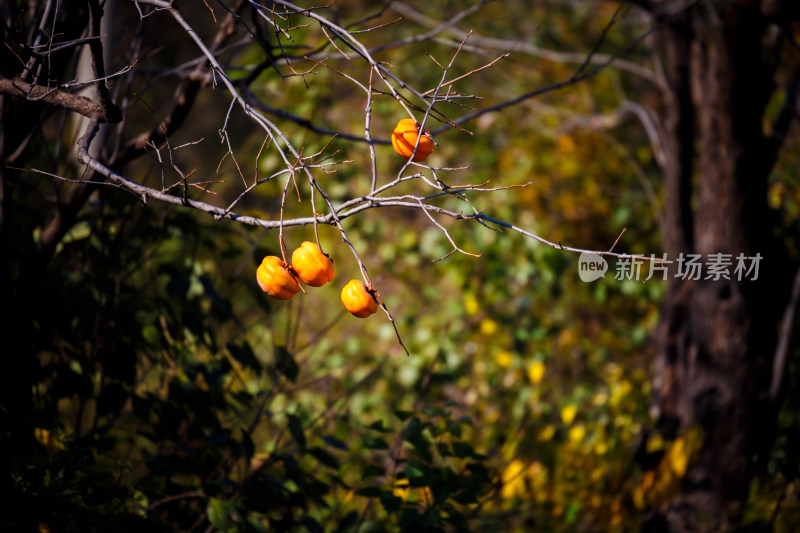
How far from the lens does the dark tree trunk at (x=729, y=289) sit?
2193 mm

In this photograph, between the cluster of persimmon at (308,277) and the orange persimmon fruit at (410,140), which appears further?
the orange persimmon fruit at (410,140)

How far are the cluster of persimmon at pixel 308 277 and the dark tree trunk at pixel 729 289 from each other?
171 cm

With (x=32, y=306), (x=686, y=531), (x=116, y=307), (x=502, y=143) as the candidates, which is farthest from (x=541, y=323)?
(x=502, y=143)

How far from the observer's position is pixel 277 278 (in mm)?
1055

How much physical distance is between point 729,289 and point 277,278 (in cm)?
182

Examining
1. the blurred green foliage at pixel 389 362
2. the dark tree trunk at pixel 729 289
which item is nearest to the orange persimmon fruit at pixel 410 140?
the blurred green foliage at pixel 389 362

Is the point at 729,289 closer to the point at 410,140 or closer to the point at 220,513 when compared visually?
the point at 410,140

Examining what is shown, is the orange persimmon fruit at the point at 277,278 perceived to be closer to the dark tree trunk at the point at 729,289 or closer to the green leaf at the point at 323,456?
the green leaf at the point at 323,456

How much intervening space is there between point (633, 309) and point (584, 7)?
2517 millimetres

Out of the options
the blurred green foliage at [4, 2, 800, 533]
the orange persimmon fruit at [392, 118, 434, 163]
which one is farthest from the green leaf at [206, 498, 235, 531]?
the orange persimmon fruit at [392, 118, 434, 163]

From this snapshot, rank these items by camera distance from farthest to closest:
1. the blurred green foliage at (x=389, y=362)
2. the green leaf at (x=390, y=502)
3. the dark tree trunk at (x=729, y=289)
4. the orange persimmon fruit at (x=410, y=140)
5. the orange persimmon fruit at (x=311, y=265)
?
the dark tree trunk at (x=729, y=289) < the blurred green foliage at (x=389, y=362) < the green leaf at (x=390, y=502) < the orange persimmon fruit at (x=410, y=140) < the orange persimmon fruit at (x=311, y=265)

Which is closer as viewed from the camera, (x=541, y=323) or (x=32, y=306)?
(x=32, y=306)

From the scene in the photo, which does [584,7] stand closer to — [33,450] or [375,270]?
[375,270]

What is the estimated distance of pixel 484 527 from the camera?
7.35 ft
